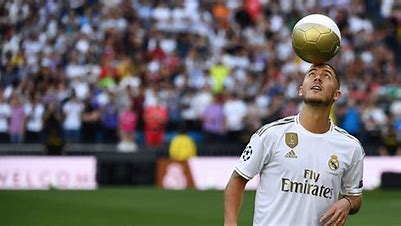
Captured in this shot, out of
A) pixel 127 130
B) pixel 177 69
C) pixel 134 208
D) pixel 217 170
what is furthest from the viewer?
pixel 177 69

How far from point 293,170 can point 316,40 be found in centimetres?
75

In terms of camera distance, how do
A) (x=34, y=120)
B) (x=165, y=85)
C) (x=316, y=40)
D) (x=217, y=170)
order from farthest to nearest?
1. (x=165, y=85)
2. (x=34, y=120)
3. (x=217, y=170)
4. (x=316, y=40)

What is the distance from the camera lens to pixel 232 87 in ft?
78.1

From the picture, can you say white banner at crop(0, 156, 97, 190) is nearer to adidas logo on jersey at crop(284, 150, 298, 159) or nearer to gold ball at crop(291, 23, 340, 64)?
gold ball at crop(291, 23, 340, 64)

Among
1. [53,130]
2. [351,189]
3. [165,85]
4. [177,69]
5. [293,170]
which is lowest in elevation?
[53,130]

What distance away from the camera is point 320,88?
611cm

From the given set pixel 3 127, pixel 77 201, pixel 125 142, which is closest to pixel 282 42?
pixel 125 142

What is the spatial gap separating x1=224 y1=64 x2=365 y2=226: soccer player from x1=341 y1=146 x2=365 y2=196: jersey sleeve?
0.21ft

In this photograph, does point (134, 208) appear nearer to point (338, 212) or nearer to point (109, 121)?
point (109, 121)

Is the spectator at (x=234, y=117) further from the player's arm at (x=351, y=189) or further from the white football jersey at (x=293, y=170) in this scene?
the white football jersey at (x=293, y=170)

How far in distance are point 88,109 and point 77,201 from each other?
4.69m

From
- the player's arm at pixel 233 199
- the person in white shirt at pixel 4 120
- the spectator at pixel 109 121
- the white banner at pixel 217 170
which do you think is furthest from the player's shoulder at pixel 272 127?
the person in white shirt at pixel 4 120

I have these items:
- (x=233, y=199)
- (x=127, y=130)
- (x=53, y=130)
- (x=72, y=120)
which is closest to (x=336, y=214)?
(x=233, y=199)

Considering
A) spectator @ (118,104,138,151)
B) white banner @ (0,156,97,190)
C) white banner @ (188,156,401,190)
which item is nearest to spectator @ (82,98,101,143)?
spectator @ (118,104,138,151)
